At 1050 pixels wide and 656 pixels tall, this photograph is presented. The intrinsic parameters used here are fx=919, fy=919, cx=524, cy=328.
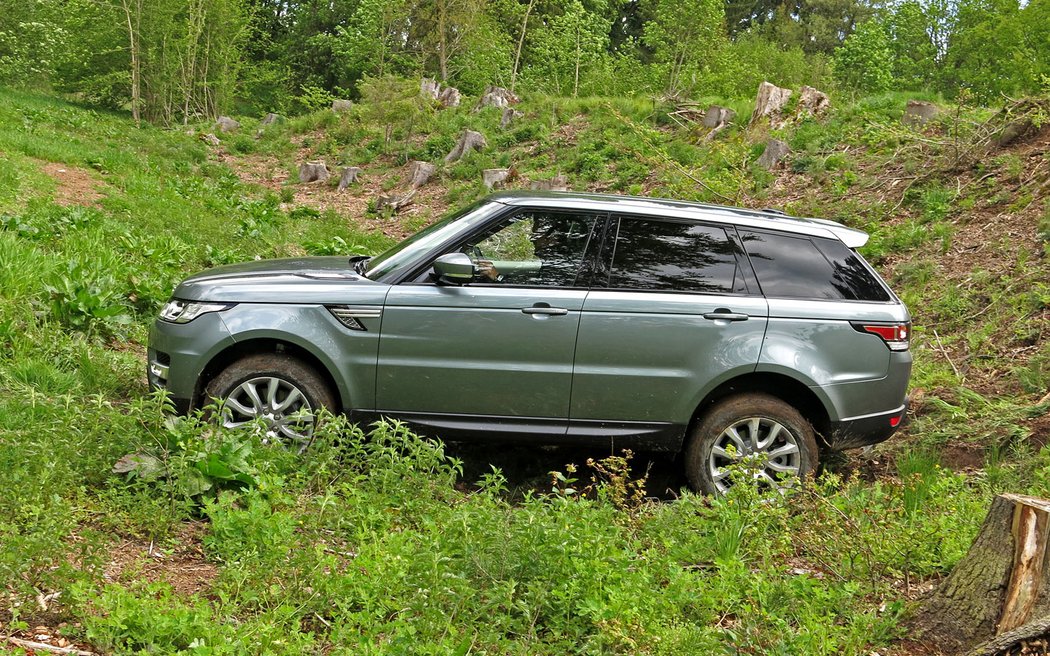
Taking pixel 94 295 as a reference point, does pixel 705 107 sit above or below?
above

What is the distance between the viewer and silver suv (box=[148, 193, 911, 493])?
5320mm

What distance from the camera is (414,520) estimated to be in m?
4.41

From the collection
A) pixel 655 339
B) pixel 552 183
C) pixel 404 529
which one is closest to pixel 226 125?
pixel 552 183

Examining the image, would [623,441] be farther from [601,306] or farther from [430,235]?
[430,235]

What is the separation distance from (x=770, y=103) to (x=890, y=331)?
1220 centimetres

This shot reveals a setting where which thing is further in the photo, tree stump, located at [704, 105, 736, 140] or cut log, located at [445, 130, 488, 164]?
cut log, located at [445, 130, 488, 164]

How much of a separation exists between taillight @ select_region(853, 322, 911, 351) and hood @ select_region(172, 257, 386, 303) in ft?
9.50

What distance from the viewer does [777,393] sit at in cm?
567

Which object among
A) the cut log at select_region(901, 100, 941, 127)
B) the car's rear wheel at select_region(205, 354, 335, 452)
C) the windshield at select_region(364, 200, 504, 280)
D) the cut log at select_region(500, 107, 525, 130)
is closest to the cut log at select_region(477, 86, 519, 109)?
the cut log at select_region(500, 107, 525, 130)

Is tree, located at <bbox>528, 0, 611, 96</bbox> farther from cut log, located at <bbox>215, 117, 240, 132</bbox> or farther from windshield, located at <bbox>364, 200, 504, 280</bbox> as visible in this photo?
windshield, located at <bbox>364, 200, 504, 280</bbox>

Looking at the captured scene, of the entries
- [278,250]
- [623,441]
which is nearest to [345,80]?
[278,250]

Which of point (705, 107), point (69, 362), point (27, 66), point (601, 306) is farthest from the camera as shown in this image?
point (27, 66)

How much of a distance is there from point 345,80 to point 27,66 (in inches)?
676

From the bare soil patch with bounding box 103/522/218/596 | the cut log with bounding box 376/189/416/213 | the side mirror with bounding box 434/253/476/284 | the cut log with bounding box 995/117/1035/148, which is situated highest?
the cut log with bounding box 995/117/1035/148
